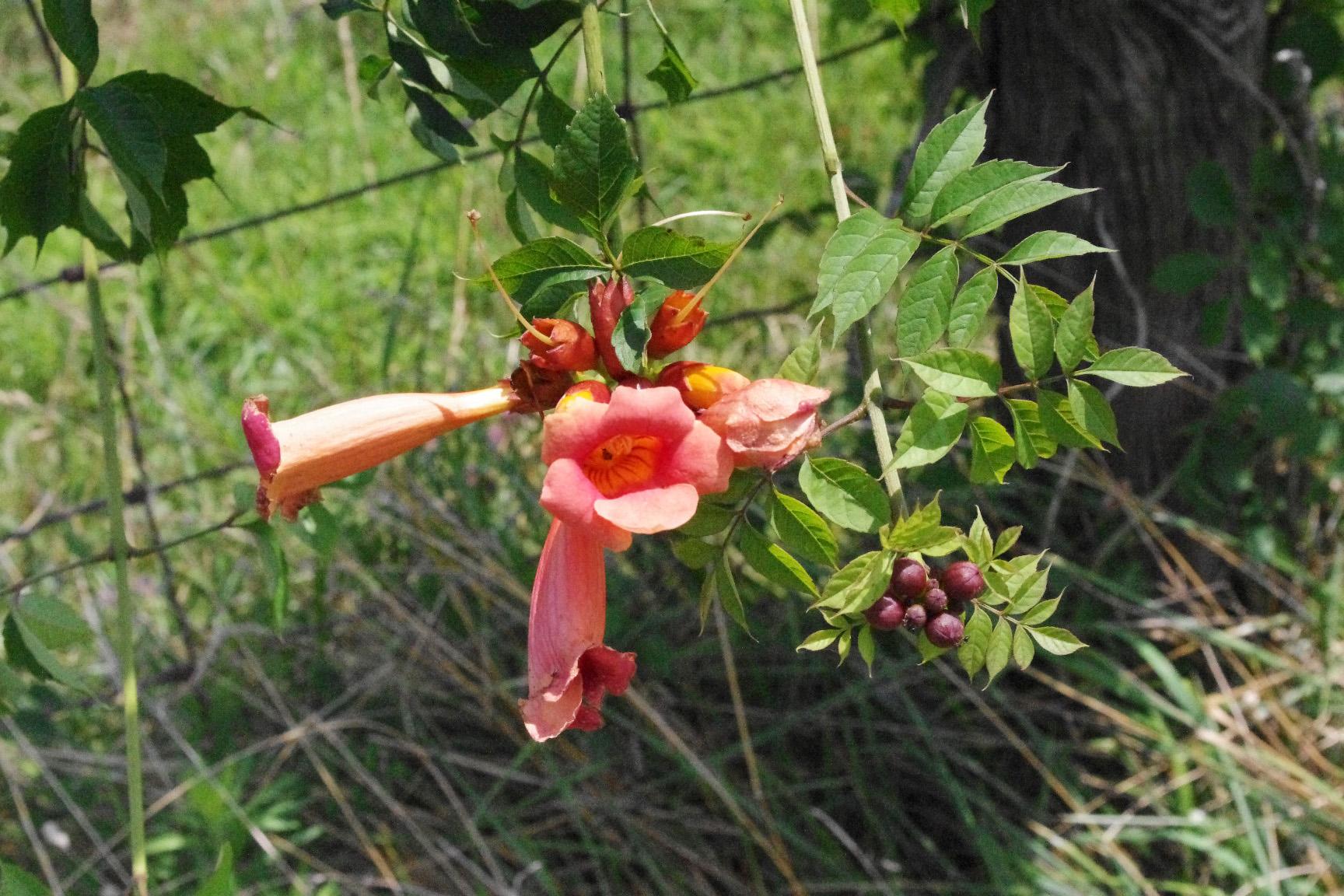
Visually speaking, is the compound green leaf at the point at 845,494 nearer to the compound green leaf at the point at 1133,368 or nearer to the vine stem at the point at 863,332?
the vine stem at the point at 863,332

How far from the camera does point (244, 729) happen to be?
99.8 inches

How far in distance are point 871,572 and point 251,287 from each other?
328 cm

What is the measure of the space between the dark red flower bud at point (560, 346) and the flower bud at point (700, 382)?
6 centimetres

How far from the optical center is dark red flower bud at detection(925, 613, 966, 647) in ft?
2.68

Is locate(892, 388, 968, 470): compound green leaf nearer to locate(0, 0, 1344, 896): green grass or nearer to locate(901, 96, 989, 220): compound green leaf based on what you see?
locate(901, 96, 989, 220): compound green leaf

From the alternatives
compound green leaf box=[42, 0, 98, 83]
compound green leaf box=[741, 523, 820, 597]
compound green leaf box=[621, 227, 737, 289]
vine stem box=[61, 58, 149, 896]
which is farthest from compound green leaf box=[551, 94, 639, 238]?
vine stem box=[61, 58, 149, 896]

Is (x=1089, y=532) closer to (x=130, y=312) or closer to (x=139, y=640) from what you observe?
(x=139, y=640)

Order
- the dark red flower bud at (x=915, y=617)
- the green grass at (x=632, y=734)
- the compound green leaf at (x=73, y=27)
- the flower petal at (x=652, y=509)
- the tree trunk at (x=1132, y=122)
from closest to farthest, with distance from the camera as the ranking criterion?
1. the flower petal at (x=652, y=509)
2. the dark red flower bud at (x=915, y=617)
3. the compound green leaf at (x=73, y=27)
4. the tree trunk at (x=1132, y=122)
5. the green grass at (x=632, y=734)

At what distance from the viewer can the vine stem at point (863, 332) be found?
803mm

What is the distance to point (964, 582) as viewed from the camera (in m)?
0.82

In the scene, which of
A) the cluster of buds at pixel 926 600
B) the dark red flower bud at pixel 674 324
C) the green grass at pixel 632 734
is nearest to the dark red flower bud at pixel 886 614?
the cluster of buds at pixel 926 600

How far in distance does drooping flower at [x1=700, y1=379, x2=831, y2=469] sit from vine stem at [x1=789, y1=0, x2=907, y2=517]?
4 centimetres

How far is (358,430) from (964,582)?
44cm

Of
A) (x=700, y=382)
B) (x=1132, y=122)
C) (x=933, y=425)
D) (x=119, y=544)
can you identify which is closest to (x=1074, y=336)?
(x=933, y=425)
